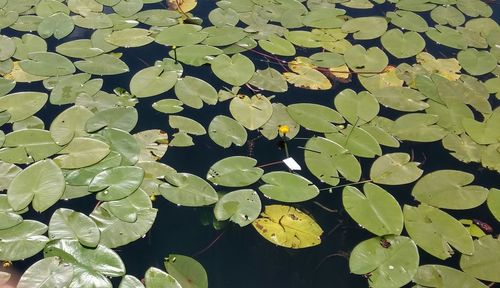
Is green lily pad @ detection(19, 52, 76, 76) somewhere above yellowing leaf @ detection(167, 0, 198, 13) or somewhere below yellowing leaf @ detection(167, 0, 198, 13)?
below

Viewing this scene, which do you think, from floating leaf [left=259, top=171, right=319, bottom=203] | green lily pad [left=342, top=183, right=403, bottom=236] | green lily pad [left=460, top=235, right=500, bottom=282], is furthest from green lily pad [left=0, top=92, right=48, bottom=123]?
green lily pad [left=460, top=235, right=500, bottom=282]

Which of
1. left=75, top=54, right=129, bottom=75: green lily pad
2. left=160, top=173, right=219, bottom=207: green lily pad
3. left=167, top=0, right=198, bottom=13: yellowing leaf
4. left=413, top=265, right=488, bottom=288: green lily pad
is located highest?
left=167, top=0, right=198, bottom=13: yellowing leaf

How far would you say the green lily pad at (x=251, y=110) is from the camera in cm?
202

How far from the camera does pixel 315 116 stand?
6.78 feet

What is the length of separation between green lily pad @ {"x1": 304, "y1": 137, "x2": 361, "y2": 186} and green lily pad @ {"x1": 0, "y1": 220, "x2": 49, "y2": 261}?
98 cm

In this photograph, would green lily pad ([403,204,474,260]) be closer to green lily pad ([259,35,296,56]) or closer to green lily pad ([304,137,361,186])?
green lily pad ([304,137,361,186])

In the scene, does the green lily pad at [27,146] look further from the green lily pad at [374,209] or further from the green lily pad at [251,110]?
the green lily pad at [374,209]

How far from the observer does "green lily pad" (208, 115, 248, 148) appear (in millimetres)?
1948

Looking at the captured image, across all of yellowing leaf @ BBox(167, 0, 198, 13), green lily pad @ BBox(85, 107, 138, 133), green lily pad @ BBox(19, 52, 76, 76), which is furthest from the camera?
yellowing leaf @ BBox(167, 0, 198, 13)

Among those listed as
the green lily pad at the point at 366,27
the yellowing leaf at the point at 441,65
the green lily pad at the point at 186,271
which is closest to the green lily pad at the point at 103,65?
the green lily pad at the point at 186,271

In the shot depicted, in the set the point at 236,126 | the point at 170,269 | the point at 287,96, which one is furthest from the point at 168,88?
the point at 170,269

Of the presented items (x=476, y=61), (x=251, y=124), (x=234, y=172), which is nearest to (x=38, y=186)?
(x=234, y=172)

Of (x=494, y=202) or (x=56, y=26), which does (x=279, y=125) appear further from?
(x=56, y=26)

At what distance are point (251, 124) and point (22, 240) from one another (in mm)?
946
